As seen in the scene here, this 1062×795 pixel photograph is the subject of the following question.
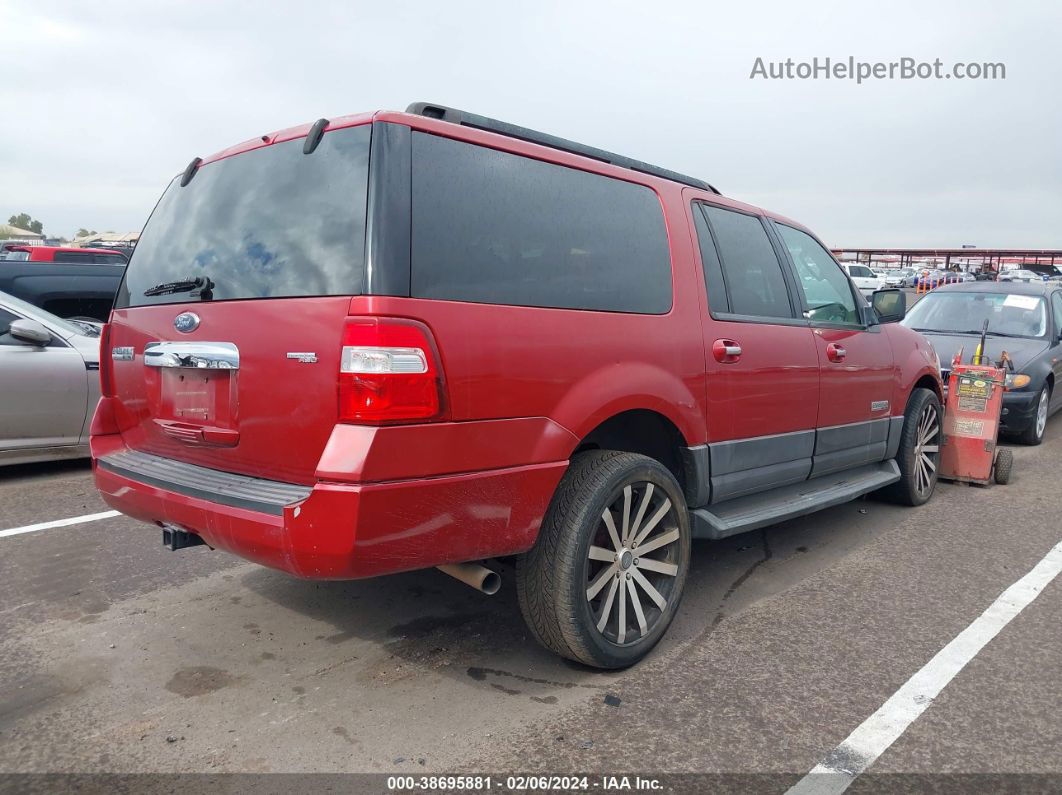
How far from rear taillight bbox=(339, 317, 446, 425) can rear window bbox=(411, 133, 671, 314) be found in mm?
164

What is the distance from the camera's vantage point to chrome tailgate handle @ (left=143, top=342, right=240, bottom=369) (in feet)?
8.92

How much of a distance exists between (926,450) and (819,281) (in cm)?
190

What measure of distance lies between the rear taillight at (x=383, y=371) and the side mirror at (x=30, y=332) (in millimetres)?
4626

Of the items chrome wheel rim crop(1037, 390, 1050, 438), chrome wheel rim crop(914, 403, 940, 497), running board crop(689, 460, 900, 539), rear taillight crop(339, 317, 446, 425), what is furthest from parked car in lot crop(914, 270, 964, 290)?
rear taillight crop(339, 317, 446, 425)

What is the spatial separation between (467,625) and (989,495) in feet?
14.7

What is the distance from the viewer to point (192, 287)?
2.96 meters

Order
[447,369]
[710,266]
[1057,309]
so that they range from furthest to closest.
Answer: [1057,309] → [710,266] → [447,369]

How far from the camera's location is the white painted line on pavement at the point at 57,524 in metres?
4.66

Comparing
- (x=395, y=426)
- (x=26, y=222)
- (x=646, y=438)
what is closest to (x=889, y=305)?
(x=646, y=438)

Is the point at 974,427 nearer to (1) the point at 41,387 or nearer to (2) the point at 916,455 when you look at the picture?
(2) the point at 916,455

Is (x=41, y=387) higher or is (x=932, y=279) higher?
(x=932, y=279)

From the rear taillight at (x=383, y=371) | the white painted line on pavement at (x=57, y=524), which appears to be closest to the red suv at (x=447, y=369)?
the rear taillight at (x=383, y=371)

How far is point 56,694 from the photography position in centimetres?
285

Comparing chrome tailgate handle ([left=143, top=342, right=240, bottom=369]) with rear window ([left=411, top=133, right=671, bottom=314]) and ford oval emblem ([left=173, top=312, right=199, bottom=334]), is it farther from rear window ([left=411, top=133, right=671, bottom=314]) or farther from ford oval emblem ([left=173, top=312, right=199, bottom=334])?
rear window ([left=411, top=133, right=671, bottom=314])
